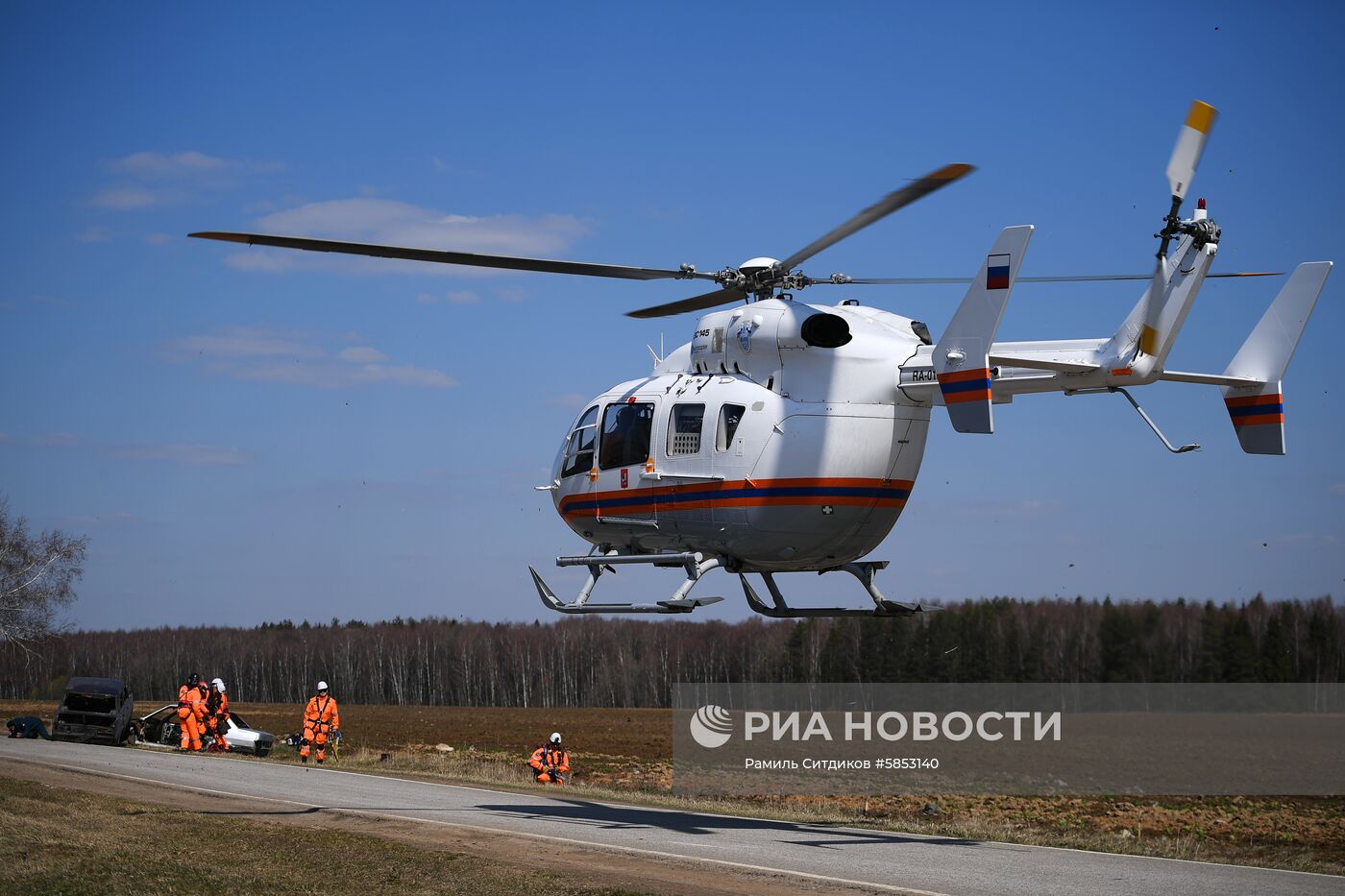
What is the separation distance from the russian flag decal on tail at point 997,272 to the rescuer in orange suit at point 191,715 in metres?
22.5

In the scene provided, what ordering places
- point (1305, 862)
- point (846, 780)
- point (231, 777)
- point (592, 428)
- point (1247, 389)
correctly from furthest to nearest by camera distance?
1. point (846, 780)
2. point (231, 777)
3. point (592, 428)
4. point (1305, 862)
5. point (1247, 389)

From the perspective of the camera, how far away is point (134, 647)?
118000mm

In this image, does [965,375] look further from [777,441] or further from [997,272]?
[777,441]

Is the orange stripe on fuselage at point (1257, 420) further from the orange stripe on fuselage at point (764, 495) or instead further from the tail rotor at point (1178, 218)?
the orange stripe on fuselage at point (764, 495)

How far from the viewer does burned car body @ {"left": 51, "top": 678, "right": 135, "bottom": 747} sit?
30016 millimetres

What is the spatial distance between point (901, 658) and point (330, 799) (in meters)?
56.5

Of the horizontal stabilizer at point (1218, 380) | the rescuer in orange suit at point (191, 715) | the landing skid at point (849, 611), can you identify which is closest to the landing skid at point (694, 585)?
the landing skid at point (849, 611)

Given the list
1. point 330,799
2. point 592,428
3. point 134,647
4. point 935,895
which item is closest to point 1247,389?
point 935,895

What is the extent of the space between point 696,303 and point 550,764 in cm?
1190

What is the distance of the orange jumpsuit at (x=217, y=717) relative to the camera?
29688 millimetres

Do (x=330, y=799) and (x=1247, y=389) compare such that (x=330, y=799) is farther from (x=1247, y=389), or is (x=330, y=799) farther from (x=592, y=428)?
(x=1247, y=389)

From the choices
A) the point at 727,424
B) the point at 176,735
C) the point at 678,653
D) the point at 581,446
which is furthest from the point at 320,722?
the point at 678,653

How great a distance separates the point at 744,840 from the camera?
1596cm

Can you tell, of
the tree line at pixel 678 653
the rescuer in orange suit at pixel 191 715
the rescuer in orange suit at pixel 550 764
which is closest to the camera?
the rescuer in orange suit at pixel 550 764
